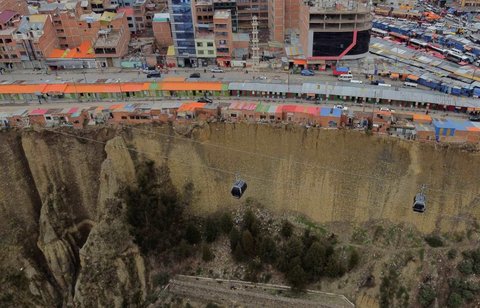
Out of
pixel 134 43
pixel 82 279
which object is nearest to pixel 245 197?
pixel 82 279

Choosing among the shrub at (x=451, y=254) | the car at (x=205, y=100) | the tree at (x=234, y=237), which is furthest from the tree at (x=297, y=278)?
the car at (x=205, y=100)

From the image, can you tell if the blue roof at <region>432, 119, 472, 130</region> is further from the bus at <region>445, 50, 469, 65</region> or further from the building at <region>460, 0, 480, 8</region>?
the building at <region>460, 0, 480, 8</region>

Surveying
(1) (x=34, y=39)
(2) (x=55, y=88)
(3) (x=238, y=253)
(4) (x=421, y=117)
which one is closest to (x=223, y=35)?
(2) (x=55, y=88)

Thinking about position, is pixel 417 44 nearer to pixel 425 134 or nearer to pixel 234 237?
pixel 425 134

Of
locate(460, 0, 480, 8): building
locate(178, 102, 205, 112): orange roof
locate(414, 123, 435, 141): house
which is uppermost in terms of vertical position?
locate(460, 0, 480, 8): building

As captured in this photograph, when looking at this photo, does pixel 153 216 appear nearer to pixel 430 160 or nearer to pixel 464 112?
pixel 430 160

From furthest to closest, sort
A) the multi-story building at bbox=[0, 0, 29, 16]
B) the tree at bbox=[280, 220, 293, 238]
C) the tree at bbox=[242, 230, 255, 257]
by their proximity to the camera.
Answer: the multi-story building at bbox=[0, 0, 29, 16] → the tree at bbox=[280, 220, 293, 238] → the tree at bbox=[242, 230, 255, 257]

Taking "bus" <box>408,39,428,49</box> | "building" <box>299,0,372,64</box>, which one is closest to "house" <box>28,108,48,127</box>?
"building" <box>299,0,372,64</box>
